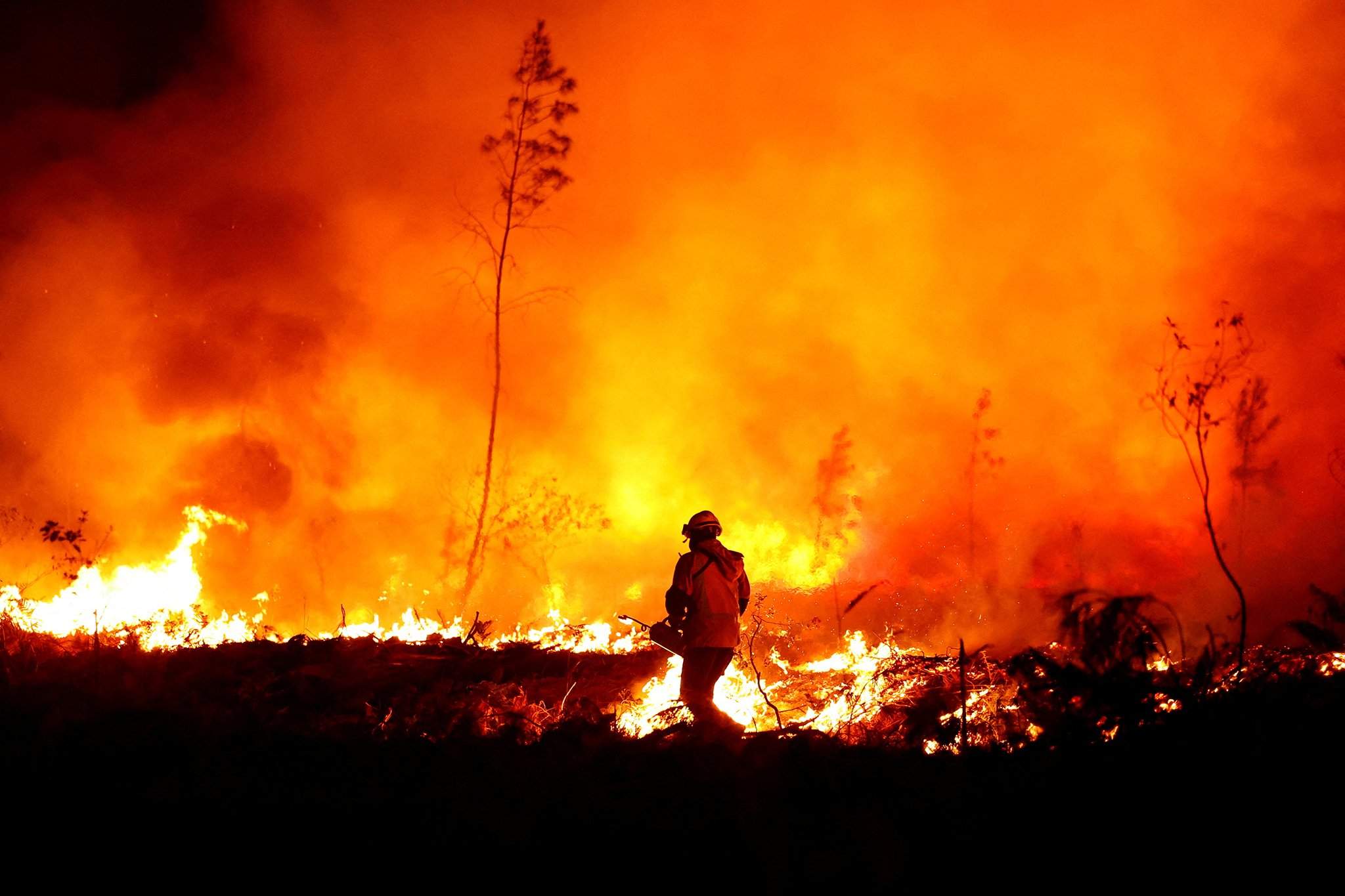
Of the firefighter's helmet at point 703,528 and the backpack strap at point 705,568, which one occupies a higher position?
the firefighter's helmet at point 703,528

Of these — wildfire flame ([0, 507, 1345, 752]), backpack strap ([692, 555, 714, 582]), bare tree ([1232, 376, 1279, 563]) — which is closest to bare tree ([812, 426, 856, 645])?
bare tree ([1232, 376, 1279, 563])

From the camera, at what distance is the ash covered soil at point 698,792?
3941 millimetres

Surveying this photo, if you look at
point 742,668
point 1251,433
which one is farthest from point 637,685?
point 1251,433

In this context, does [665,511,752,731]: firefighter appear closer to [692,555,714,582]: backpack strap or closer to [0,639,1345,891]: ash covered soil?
[692,555,714,582]: backpack strap

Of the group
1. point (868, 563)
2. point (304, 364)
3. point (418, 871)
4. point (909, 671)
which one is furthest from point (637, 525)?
point (418, 871)

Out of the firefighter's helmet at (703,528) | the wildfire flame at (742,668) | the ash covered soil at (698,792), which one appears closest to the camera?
the ash covered soil at (698,792)

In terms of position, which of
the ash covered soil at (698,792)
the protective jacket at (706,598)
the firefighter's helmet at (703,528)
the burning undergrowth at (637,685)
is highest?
the firefighter's helmet at (703,528)

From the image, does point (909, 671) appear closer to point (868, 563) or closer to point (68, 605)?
point (68, 605)

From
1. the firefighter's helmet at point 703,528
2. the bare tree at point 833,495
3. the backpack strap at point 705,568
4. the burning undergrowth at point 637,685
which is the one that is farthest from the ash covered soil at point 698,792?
the bare tree at point 833,495

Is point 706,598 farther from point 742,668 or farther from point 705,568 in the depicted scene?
point 742,668

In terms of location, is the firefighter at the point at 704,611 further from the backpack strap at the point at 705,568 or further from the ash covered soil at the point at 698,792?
the ash covered soil at the point at 698,792

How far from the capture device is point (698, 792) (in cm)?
485

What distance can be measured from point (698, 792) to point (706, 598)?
7.65ft

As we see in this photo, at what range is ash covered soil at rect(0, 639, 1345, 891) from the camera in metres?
3.94
